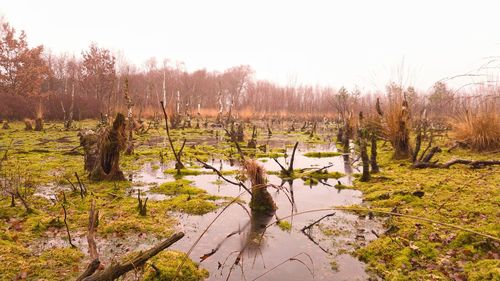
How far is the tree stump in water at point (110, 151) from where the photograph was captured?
7980 millimetres

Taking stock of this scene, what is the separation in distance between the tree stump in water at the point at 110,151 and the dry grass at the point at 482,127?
28.4ft

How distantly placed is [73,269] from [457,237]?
4525 millimetres

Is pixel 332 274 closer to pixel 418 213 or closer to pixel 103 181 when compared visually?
pixel 418 213

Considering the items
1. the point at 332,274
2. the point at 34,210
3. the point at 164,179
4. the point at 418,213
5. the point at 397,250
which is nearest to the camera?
the point at 332,274

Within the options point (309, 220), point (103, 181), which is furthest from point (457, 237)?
point (103, 181)

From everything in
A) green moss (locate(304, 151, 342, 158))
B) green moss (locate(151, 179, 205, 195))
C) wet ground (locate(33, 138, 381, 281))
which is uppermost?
green moss (locate(304, 151, 342, 158))

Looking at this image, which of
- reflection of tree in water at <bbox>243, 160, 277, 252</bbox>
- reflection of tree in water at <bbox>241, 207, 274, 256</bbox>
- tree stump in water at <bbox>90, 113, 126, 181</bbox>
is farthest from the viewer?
tree stump in water at <bbox>90, 113, 126, 181</bbox>

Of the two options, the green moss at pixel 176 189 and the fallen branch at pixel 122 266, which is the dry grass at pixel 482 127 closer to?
the green moss at pixel 176 189

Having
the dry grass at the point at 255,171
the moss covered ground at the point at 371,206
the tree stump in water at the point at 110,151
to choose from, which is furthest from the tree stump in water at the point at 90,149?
the dry grass at the point at 255,171

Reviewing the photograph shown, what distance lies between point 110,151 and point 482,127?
9.29m

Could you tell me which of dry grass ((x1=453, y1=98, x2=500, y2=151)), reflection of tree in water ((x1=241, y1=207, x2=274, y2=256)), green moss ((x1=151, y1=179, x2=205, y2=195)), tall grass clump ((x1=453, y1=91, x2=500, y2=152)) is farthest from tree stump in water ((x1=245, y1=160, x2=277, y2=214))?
dry grass ((x1=453, y1=98, x2=500, y2=151))

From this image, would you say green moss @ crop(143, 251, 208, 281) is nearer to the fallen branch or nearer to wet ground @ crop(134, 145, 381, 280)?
wet ground @ crop(134, 145, 381, 280)

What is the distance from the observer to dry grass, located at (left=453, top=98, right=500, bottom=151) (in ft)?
29.3

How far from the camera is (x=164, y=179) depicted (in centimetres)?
862
